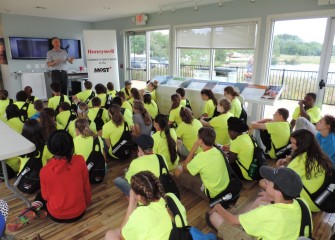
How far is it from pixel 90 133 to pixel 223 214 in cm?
159

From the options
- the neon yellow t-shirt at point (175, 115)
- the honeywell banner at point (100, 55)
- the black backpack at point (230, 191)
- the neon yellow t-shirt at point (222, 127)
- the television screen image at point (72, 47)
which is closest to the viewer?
the black backpack at point (230, 191)

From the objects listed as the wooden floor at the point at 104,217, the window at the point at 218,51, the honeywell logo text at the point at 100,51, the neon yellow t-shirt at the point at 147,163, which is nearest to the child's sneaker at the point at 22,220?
the wooden floor at the point at 104,217

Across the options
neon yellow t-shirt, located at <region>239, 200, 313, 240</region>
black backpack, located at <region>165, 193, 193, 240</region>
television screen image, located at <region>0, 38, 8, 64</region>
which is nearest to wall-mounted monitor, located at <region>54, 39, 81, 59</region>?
television screen image, located at <region>0, 38, 8, 64</region>

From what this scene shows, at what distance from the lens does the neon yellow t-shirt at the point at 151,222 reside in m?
1.29

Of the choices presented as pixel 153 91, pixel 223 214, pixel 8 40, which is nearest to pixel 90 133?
pixel 223 214

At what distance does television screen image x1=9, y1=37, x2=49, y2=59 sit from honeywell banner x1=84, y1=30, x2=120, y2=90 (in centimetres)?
214

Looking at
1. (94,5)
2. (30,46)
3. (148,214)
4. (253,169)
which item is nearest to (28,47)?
(30,46)

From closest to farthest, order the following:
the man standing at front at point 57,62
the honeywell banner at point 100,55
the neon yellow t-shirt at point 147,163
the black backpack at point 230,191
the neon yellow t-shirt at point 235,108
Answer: the neon yellow t-shirt at point 147,163 < the black backpack at point 230,191 < the neon yellow t-shirt at point 235,108 < the honeywell banner at point 100,55 < the man standing at front at point 57,62

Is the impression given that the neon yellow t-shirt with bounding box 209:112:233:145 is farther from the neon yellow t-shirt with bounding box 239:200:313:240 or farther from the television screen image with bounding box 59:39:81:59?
the television screen image with bounding box 59:39:81:59

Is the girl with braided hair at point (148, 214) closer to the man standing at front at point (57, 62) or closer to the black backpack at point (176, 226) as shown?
the black backpack at point (176, 226)

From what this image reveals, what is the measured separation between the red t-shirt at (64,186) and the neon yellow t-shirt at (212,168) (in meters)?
0.97

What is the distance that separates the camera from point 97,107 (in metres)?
3.83

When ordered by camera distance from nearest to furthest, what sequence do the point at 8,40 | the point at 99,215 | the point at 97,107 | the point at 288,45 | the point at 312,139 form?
the point at 312,139 → the point at 99,215 → the point at 97,107 → the point at 288,45 → the point at 8,40

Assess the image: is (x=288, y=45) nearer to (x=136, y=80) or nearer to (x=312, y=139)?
(x=312, y=139)
